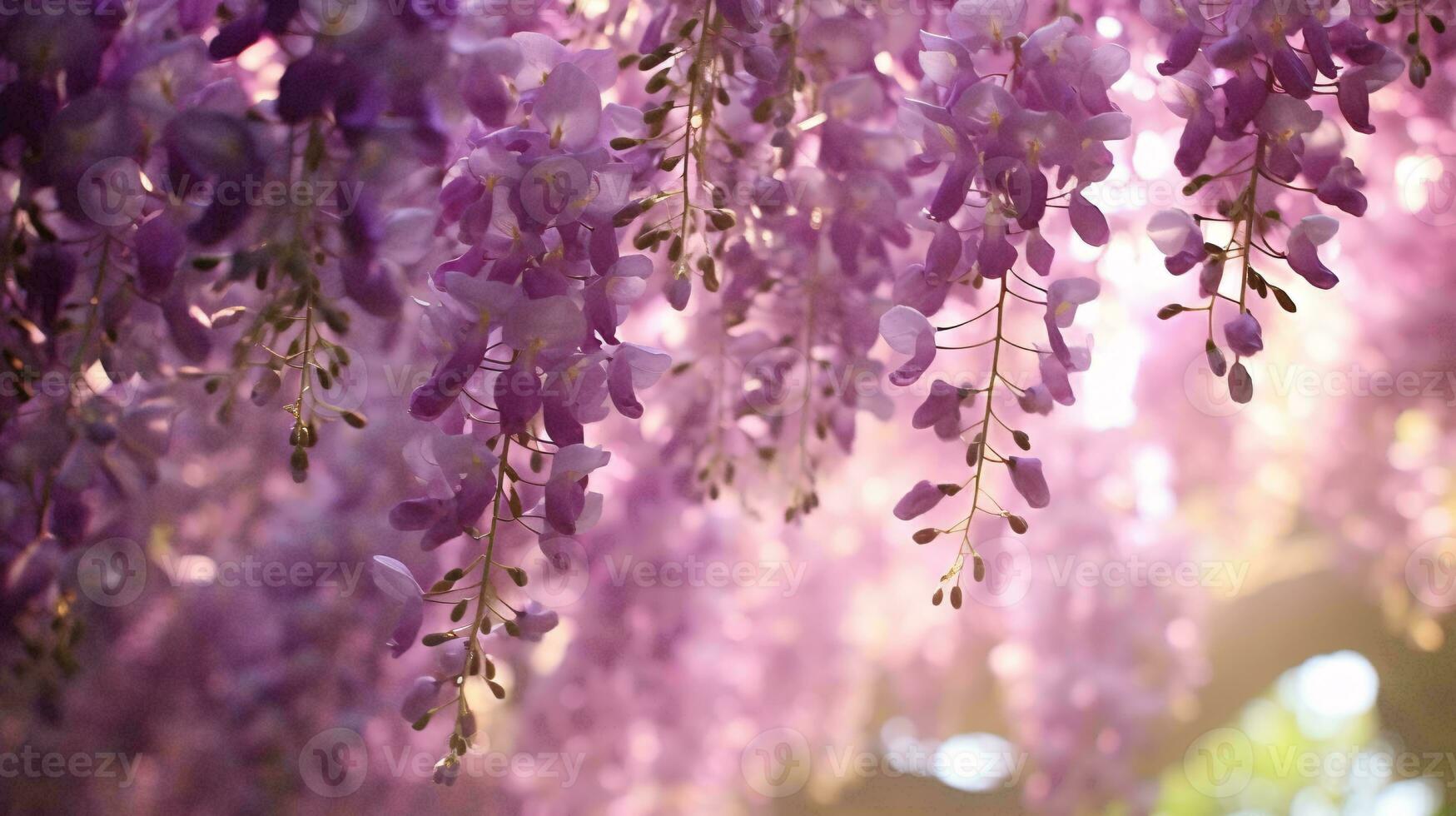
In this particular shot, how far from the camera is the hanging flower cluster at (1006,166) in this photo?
0.50 meters

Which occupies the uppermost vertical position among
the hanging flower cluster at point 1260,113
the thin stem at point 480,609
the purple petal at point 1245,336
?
the hanging flower cluster at point 1260,113

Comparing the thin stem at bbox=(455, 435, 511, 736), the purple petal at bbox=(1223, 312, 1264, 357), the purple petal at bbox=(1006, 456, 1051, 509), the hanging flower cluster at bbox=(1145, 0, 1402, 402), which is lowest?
the thin stem at bbox=(455, 435, 511, 736)

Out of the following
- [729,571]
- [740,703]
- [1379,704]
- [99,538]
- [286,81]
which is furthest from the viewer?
[1379,704]

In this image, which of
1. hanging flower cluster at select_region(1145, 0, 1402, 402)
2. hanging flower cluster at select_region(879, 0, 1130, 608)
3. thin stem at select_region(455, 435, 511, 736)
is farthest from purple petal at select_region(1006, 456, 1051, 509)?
thin stem at select_region(455, 435, 511, 736)

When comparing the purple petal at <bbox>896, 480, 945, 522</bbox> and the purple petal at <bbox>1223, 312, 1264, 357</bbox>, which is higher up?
the purple petal at <bbox>1223, 312, 1264, 357</bbox>

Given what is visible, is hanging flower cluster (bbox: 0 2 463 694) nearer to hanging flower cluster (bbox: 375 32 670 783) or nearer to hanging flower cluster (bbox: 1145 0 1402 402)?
hanging flower cluster (bbox: 375 32 670 783)

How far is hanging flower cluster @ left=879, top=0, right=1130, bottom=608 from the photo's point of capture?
1.64ft

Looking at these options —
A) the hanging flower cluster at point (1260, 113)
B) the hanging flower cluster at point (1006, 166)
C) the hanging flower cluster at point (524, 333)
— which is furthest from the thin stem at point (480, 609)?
the hanging flower cluster at point (1260, 113)

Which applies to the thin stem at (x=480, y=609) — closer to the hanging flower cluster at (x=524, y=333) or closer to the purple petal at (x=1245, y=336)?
the hanging flower cluster at (x=524, y=333)

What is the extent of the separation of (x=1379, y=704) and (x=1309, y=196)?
1769mm

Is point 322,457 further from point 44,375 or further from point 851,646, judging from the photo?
point 851,646

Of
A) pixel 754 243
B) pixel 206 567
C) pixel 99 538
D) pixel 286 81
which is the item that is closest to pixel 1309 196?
pixel 754 243

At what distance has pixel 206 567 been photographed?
4.23 ft

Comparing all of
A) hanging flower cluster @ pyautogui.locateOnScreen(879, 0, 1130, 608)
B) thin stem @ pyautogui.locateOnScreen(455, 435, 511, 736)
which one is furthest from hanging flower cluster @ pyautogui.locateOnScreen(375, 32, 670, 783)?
hanging flower cluster @ pyautogui.locateOnScreen(879, 0, 1130, 608)
